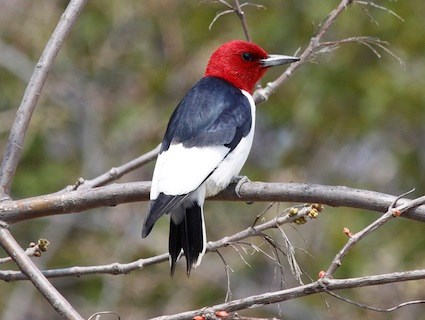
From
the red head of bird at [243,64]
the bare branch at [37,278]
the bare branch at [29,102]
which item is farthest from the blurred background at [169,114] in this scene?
the bare branch at [37,278]

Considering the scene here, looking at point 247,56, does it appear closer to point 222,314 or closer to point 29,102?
point 29,102

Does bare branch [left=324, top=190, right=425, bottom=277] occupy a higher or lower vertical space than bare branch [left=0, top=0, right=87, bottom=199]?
lower

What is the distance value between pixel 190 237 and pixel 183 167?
274 mm

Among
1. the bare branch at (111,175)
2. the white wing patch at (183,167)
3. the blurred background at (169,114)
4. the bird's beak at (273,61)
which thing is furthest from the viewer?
the blurred background at (169,114)

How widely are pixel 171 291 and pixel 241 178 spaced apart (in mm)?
4090

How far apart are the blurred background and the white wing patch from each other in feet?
8.80

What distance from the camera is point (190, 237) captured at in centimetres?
357

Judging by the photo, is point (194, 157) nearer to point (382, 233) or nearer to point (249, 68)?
point (249, 68)

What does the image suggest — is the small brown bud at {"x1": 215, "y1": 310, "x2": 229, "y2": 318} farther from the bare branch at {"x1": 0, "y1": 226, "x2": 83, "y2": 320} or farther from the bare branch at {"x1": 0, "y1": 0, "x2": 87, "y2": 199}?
the bare branch at {"x1": 0, "y1": 0, "x2": 87, "y2": 199}

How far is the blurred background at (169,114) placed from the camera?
660 cm

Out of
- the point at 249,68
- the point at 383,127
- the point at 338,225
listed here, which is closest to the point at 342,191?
the point at 249,68

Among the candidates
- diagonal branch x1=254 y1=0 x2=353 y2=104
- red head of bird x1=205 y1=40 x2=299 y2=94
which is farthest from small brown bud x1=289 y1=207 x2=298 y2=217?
red head of bird x1=205 y1=40 x2=299 y2=94

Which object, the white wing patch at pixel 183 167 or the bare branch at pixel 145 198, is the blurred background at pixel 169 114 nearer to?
the white wing patch at pixel 183 167

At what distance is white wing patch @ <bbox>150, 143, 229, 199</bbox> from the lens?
3371 mm
